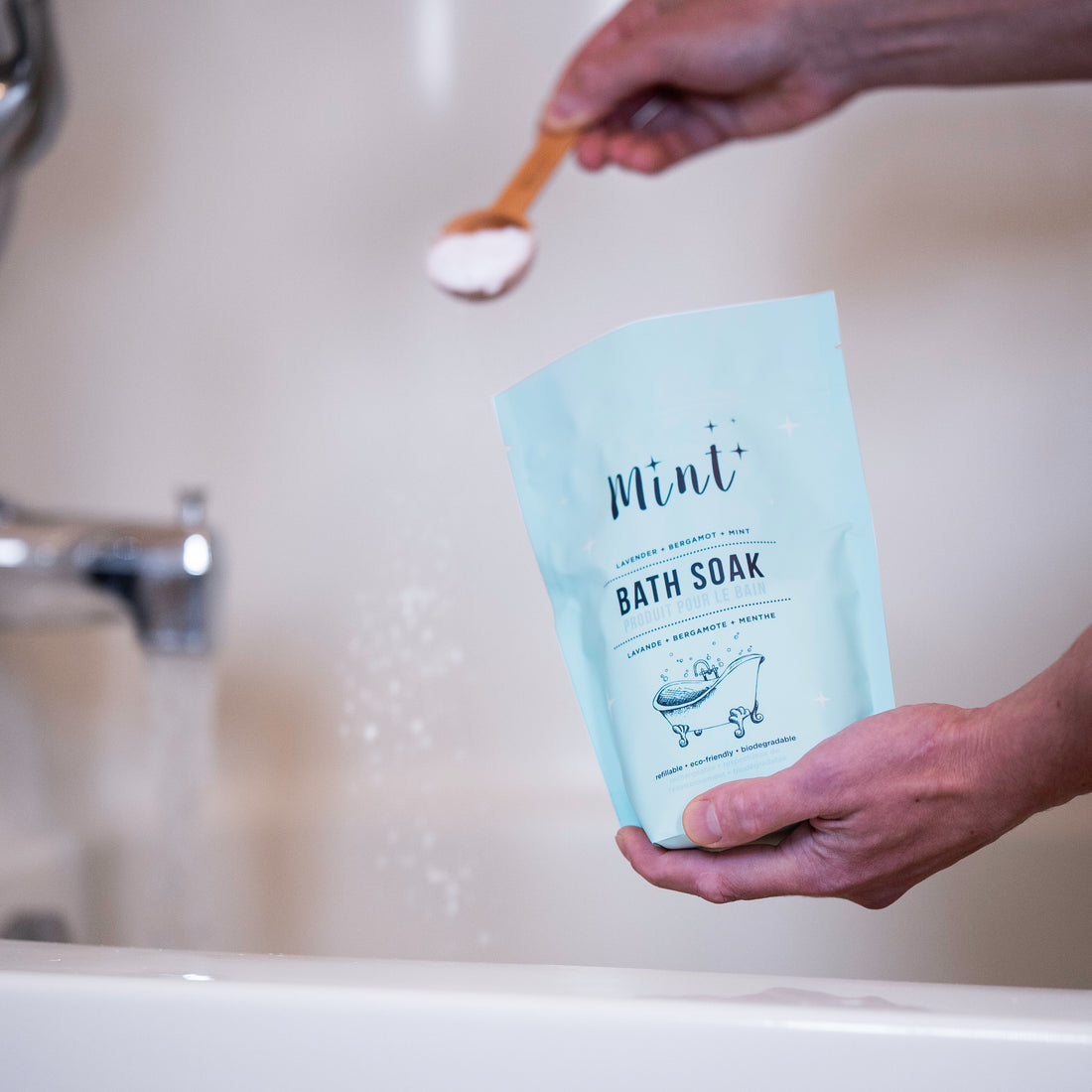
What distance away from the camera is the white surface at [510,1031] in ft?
0.85

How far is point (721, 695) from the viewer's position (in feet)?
1.25

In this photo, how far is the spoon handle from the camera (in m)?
0.65

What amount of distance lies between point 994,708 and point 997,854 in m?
0.45

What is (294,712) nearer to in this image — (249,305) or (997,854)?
(249,305)

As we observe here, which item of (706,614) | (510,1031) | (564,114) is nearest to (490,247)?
(564,114)

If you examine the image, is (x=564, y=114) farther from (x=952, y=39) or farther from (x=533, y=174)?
(x=952, y=39)

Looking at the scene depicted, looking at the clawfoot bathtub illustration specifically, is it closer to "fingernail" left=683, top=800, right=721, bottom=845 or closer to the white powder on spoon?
"fingernail" left=683, top=800, right=721, bottom=845

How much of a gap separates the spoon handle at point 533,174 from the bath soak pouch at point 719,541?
0.92 feet

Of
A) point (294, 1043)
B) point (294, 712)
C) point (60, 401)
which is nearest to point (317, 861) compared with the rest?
point (294, 712)

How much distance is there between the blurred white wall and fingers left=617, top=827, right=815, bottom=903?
38cm

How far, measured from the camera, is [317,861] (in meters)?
0.88

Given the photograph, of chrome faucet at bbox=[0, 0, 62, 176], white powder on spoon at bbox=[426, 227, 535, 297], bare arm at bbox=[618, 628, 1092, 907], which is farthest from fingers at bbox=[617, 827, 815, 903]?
chrome faucet at bbox=[0, 0, 62, 176]

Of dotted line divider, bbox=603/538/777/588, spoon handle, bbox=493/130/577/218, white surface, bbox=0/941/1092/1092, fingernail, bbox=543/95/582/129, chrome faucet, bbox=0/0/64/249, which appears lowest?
white surface, bbox=0/941/1092/1092

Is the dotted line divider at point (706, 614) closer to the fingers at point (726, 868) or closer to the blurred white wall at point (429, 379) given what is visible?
the fingers at point (726, 868)
